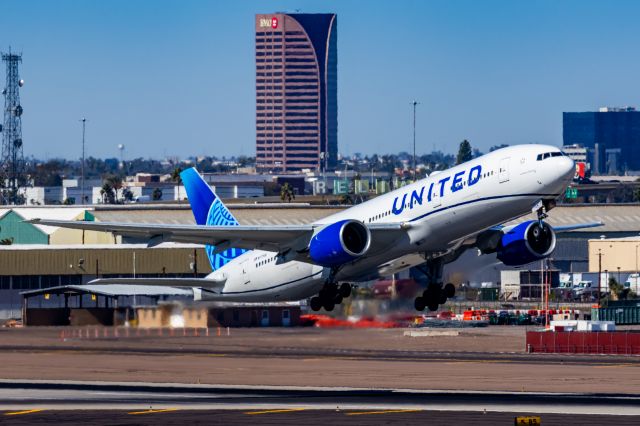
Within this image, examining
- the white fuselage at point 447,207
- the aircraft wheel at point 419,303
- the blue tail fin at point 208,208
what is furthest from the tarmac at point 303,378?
the blue tail fin at point 208,208

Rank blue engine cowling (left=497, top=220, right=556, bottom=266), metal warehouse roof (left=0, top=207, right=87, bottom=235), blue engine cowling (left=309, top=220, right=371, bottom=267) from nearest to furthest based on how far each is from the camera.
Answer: blue engine cowling (left=309, top=220, right=371, bottom=267), blue engine cowling (left=497, top=220, right=556, bottom=266), metal warehouse roof (left=0, top=207, right=87, bottom=235)

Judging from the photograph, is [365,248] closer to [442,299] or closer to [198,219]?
[442,299]

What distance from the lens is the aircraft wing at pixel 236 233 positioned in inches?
2923

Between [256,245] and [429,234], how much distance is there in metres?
11.5

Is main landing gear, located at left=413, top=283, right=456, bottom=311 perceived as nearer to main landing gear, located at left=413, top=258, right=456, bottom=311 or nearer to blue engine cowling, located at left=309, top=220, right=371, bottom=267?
main landing gear, located at left=413, top=258, right=456, bottom=311

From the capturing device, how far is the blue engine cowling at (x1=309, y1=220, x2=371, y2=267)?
7394 cm

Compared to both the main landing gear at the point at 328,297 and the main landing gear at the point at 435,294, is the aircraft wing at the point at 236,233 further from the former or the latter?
the main landing gear at the point at 435,294

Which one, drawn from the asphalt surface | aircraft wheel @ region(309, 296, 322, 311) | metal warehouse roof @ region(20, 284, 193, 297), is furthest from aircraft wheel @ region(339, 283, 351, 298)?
metal warehouse roof @ region(20, 284, 193, 297)

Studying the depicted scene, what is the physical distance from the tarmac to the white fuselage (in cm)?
701

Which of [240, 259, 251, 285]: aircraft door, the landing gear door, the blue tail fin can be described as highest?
the landing gear door

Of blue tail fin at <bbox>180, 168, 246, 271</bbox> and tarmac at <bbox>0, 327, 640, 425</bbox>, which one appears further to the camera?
blue tail fin at <bbox>180, 168, 246, 271</bbox>

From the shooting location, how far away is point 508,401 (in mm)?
74438

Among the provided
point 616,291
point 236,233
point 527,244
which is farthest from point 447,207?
point 616,291

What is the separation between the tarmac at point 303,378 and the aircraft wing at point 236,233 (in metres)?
8.54
